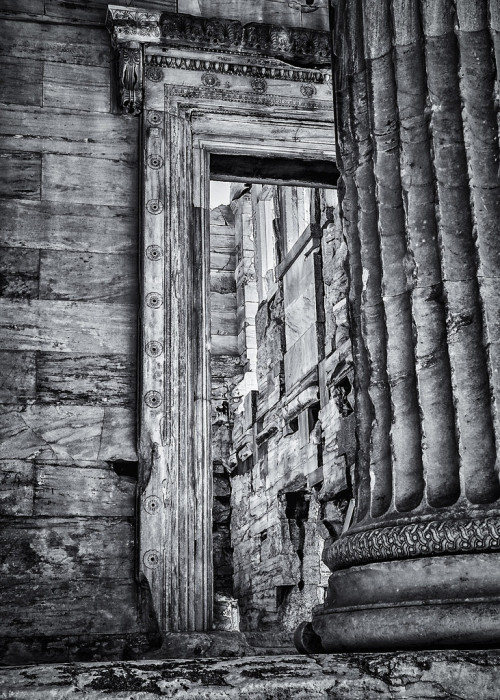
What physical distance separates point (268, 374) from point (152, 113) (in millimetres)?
10343

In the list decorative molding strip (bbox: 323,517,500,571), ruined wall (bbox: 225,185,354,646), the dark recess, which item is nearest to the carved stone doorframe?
the dark recess

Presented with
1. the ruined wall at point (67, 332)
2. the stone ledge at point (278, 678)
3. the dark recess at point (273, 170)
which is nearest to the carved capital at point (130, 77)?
the ruined wall at point (67, 332)

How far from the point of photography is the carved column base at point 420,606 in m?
2.38

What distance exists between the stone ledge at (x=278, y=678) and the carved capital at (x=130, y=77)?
513 centimetres

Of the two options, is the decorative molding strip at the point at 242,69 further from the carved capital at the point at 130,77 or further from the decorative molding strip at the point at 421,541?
the decorative molding strip at the point at 421,541

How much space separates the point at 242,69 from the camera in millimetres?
6969

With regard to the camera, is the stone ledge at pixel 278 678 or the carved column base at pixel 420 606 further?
the carved column base at pixel 420 606

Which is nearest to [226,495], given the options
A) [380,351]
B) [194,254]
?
[194,254]

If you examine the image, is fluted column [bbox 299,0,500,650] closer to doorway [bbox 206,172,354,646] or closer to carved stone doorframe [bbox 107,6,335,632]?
carved stone doorframe [bbox 107,6,335,632]

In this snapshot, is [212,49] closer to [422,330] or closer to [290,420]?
[422,330]

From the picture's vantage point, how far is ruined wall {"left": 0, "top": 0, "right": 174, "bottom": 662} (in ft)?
18.9

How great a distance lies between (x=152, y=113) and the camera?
6707 mm

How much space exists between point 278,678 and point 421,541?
0.59 metres

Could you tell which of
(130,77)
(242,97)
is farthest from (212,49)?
(130,77)
